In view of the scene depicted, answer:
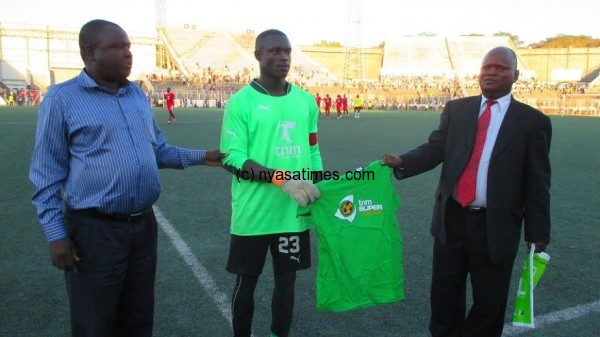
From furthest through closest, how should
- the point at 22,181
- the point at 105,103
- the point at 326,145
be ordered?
the point at 326,145, the point at 22,181, the point at 105,103

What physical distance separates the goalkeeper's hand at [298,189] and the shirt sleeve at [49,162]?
4.07 feet

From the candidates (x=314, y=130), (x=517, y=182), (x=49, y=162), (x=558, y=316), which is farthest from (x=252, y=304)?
(x=558, y=316)

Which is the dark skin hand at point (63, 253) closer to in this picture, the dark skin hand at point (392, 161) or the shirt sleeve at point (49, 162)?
the shirt sleeve at point (49, 162)

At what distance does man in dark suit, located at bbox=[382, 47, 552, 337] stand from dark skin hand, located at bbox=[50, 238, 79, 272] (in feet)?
6.83

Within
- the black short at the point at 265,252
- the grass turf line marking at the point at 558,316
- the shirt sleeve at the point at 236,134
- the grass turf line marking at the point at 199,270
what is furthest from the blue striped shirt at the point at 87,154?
the grass turf line marking at the point at 558,316

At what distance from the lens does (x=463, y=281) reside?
3334 mm

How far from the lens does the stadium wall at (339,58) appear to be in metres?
85.5

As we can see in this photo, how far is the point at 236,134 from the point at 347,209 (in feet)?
3.01

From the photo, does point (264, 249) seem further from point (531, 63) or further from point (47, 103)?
point (531, 63)

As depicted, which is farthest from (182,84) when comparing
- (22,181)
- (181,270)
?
(181,270)

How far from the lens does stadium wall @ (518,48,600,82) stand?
7344 centimetres

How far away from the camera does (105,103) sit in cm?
263

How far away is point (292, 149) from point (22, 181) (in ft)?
26.6

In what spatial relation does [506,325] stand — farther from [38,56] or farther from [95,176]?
[38,56]
